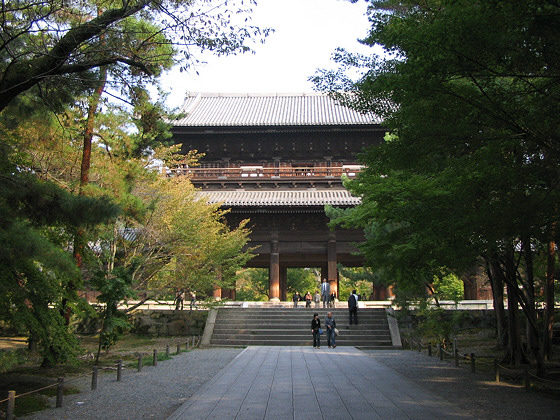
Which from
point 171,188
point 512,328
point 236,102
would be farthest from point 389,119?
point 236,102

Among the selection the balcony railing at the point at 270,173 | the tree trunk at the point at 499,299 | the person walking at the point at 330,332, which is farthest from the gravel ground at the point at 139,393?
the balcony railing at the point at 270,173

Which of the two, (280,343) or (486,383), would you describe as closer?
(486,383)

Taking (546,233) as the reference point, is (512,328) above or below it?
below

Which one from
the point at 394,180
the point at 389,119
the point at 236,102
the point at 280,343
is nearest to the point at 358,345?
the point at 280,343

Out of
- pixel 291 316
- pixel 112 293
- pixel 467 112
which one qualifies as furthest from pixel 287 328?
pixel 467 112

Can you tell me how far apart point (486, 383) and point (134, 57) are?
9533 millimetres

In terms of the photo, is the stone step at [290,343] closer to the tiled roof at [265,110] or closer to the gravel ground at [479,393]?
the gravel ground at [479,393]

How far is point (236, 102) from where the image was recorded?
36125mm

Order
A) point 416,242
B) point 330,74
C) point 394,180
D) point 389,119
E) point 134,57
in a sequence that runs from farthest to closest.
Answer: point 416,242 < point 394,180 < point 330,74 < point 389,119 < point 134,57

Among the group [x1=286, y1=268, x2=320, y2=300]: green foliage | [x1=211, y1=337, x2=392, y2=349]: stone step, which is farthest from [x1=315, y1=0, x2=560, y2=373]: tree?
[x1=286, y1=268, x2=320, y2=300]: green foliage

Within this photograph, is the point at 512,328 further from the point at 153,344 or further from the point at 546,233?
the point at 153,344

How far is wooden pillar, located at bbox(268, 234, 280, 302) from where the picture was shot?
82.8 feet

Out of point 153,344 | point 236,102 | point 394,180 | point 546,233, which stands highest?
point 236,102

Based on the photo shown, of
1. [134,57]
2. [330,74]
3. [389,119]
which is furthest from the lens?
[330,74]
